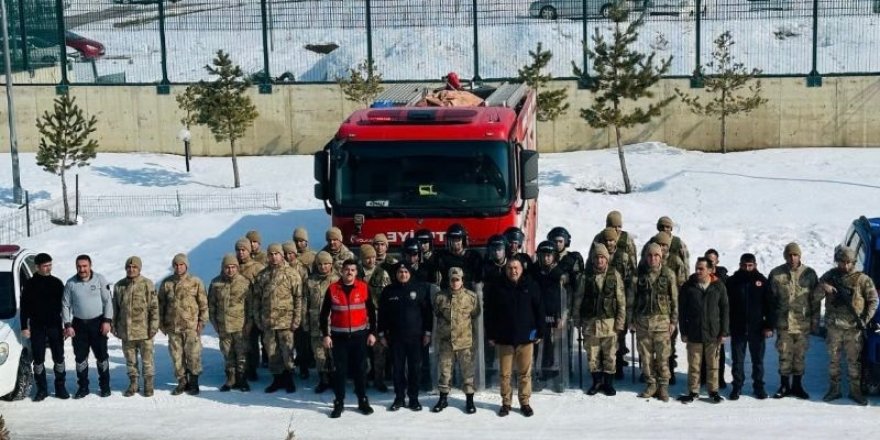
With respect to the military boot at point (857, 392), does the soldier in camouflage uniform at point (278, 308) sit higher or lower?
higher

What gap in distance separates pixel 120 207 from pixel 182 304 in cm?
1336

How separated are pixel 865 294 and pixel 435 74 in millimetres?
25145

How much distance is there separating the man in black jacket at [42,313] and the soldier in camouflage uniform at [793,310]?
Answer: 7.34 metres

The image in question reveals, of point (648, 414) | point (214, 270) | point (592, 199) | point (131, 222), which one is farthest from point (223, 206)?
point (648, 414)

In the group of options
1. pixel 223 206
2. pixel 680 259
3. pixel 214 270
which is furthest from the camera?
pixel 223 206

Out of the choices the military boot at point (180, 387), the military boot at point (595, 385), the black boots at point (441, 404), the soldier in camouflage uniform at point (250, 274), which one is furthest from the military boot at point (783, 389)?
the military boot at point (180, 387)

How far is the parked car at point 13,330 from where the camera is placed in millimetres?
13281

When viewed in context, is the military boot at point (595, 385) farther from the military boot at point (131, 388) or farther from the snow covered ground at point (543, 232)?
the military boot at point (131, 388)

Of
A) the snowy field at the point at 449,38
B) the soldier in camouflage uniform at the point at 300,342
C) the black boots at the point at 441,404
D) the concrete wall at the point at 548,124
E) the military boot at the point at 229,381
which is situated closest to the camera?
the black boots at the point at 441,404

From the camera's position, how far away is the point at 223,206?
1017 inches

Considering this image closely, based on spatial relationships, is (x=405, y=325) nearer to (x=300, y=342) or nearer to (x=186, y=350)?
(x=300, y=342)

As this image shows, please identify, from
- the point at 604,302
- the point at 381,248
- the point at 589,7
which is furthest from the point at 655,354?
the point at 589,7

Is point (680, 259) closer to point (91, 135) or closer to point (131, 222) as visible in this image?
point (131, 222)

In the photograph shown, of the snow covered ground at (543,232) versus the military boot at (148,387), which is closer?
the snow covered ground at (543,232)
